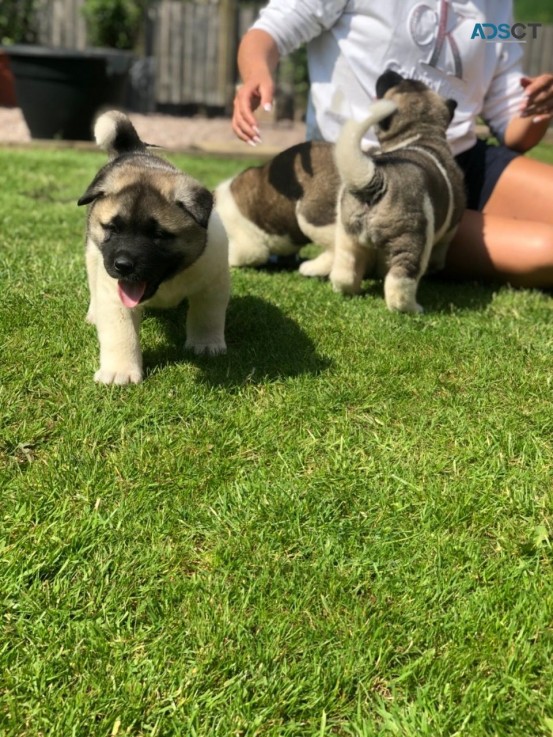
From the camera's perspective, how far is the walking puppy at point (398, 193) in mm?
4020

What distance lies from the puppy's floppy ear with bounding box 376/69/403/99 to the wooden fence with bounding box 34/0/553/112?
38.1 feet

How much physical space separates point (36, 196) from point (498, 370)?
16.7ft

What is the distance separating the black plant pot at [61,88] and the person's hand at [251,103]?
278 inches

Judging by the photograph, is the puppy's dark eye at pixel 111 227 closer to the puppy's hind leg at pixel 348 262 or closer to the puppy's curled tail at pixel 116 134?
the puppy's curled tail at pixel 116 134

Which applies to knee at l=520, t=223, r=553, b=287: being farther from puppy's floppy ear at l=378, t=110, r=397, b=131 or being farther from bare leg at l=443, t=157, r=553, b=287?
puppy's floppy ear at l=378, t=110, r=397, b=131

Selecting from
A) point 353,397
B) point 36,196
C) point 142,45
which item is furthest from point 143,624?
point 142,45

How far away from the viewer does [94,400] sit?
10.0 ft

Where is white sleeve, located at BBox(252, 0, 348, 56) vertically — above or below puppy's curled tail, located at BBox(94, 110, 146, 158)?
above

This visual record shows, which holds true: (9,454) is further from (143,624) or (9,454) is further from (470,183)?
(470,183)

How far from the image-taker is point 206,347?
141 inches

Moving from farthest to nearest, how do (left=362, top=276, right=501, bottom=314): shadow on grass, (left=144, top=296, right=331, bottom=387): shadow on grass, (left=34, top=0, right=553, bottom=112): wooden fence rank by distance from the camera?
(left=34, top=0, right=553, bottom=112): wooden fence
(left=362, top=276, right=501, bottom=314): shadow on grass
(left=144, top=296, right=331, bottom=387): shadow on grass

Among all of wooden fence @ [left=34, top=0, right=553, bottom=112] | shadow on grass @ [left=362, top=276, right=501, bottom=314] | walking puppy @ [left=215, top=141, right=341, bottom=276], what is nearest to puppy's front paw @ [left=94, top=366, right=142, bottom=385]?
shadow on grass @ [left=362, top=276, right=501, bottom=314]

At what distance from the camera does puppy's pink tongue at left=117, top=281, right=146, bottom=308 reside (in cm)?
307

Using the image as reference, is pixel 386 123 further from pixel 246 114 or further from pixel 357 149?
pixel 246 114
